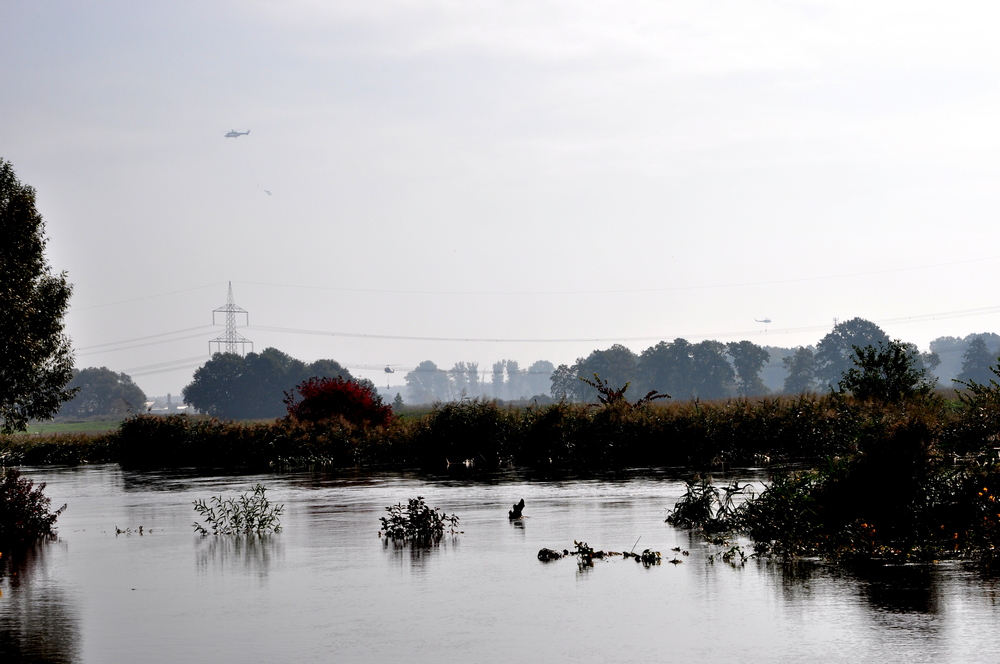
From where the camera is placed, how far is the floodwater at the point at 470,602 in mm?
8023

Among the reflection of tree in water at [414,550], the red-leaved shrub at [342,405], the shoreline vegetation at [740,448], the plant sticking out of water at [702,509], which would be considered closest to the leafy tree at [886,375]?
the shoreline vegetation at [740,448]

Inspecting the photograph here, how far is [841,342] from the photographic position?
151875mm

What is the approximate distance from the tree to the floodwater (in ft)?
26.3

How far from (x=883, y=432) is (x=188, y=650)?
29.4 feet

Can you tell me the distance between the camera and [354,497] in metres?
22.5

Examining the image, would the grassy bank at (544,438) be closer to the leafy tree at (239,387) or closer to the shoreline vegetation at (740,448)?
the shoreline vegetation at (740,448)

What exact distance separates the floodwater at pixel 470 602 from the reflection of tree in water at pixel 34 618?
3 centimetres

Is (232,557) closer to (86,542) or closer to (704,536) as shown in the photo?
(86,542)

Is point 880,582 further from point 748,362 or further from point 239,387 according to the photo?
point 748,362

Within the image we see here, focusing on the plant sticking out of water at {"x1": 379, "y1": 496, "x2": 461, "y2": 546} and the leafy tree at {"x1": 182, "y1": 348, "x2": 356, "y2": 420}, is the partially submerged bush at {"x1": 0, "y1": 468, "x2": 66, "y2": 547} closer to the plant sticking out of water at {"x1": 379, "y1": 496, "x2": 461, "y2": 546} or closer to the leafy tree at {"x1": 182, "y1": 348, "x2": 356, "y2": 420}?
the plant sticking out of water at {"x1": 379, "y1": 496, "x2": 461, "y2": 546}

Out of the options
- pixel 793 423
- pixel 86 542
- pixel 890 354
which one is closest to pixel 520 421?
pixel 793 423

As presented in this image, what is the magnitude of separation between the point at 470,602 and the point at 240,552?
17.3ft

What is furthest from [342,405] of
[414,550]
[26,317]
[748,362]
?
[748,362]

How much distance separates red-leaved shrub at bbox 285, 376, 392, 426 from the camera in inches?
1682
